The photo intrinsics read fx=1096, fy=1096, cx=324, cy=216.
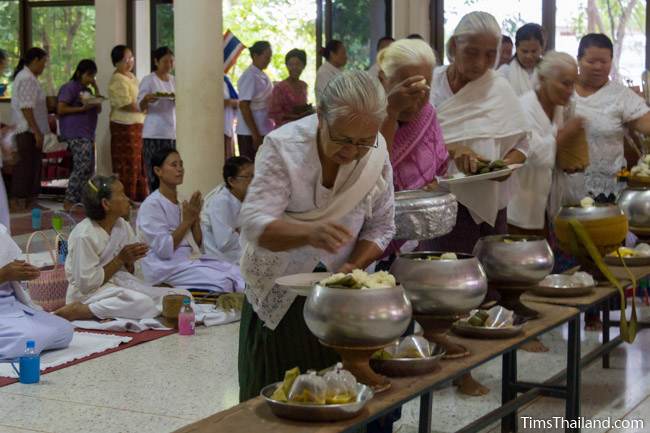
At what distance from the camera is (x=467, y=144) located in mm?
4402

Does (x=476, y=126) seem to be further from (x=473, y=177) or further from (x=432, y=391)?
(x=432, y=391)

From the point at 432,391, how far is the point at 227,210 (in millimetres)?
4081

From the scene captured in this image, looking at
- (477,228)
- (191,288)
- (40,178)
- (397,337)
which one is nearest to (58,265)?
(191,288)

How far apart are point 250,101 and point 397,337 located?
8.75 metres

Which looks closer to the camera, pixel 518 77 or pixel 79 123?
pixel 518 77

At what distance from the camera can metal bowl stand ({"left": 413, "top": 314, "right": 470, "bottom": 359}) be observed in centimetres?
281

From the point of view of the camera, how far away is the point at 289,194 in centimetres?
282

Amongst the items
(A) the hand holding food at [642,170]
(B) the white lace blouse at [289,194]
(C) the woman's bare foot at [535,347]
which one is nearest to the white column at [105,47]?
(A) the hand holding food at [642,170]

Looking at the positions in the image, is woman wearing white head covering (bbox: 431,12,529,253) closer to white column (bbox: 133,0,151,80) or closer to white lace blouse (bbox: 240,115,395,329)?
white lace blouse (bbox: 240,115,395,329)

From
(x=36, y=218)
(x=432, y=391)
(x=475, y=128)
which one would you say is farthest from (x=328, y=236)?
(x=36, y=218)

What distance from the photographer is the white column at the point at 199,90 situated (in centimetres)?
823

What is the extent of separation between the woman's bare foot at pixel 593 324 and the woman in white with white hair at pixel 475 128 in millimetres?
1532

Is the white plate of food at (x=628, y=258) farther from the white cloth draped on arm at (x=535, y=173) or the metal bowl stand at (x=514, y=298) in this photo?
the metal bowl stand at (x=514, y=298)

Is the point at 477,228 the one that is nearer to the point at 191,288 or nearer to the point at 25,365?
the point at 25,365
